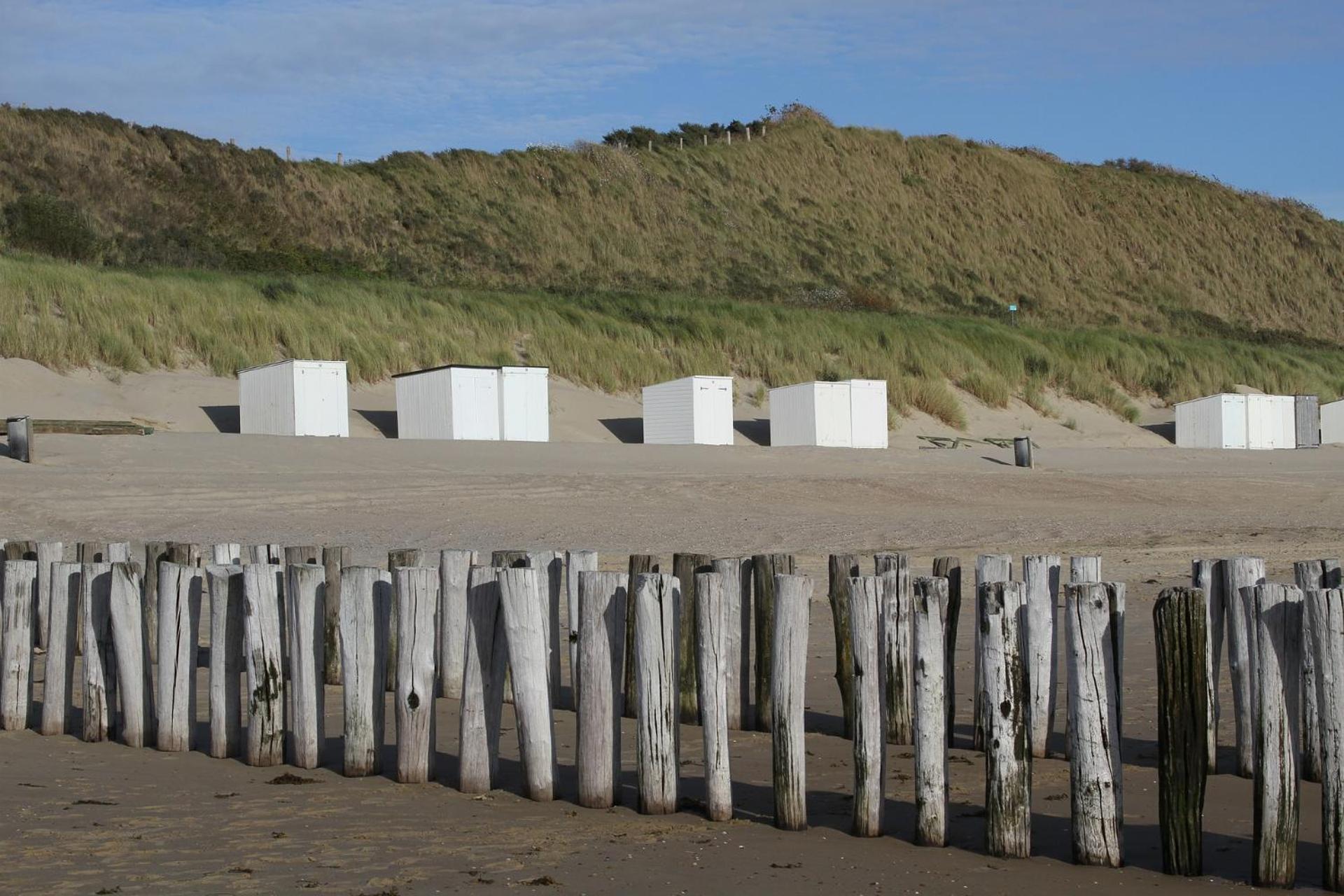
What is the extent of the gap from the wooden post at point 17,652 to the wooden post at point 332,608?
1654 mm

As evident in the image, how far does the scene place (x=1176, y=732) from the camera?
518 cm

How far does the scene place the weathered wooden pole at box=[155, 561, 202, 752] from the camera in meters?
7.22

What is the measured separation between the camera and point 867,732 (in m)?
5.74

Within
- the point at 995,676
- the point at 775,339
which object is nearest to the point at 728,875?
the point at 995,676

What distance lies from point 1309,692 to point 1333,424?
3509 centimetres

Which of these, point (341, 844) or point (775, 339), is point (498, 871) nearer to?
point (341, 844)

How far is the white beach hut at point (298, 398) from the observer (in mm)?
23844

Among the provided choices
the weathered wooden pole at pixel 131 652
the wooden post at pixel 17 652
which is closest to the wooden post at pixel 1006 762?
the weathered wooden pole at pixel 131 652

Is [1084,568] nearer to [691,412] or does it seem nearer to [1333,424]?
[691,412]

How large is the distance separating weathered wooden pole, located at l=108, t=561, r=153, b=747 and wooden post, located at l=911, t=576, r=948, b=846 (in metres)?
4.05

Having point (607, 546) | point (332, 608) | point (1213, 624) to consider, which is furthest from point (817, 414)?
point (1213, 624)

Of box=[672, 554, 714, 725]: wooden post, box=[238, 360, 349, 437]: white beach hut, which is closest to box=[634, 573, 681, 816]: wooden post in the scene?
box=[672, 554, 714, 725]: wooden post

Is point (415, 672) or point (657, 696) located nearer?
point (657, 696)

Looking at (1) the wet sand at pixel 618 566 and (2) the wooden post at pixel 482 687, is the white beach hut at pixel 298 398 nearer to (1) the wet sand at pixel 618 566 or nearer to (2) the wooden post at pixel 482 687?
(1) the wet sand at pixel 618 566
